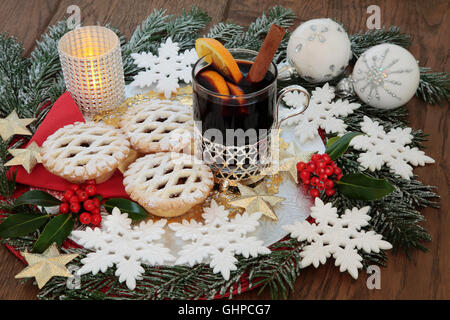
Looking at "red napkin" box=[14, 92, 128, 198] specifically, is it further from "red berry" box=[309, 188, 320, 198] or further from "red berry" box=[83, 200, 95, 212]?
"red berry" box=[309, 188, 320, 198]

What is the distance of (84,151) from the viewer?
81cm

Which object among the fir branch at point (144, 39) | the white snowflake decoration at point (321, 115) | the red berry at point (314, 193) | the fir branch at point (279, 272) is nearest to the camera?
the fir branch at point (279, 272)

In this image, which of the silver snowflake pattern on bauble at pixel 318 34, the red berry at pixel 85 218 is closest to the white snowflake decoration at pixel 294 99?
the silver snowflake pattern on bauble at pixel 318 34

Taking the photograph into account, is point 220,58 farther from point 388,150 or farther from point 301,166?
point 388,150

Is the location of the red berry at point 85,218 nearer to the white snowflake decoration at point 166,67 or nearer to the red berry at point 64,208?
the red berry at point 64,208

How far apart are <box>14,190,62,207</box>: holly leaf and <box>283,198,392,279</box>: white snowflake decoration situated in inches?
13.1

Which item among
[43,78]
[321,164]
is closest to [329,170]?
[321,164]

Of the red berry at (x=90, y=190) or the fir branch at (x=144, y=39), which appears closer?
the red berry at (x=90, y=190)

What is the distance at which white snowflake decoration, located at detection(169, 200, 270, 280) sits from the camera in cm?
72

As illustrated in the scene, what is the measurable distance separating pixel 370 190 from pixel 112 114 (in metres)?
0.45

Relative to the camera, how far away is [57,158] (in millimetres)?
800

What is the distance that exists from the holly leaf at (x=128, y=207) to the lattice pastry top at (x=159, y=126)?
0.10 metres

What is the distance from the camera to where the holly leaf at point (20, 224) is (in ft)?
2.44

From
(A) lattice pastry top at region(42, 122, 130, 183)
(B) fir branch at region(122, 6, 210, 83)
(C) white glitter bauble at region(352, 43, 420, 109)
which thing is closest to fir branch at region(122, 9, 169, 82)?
(B) fir branch at region(122, 6, 210, 83)
